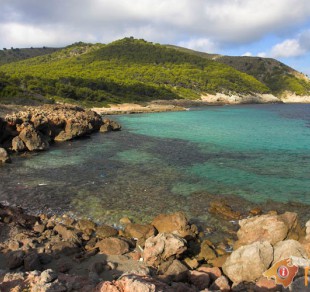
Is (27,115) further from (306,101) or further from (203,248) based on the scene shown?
(306,101)

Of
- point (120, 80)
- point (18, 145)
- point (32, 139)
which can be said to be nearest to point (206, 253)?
point (18, 145)

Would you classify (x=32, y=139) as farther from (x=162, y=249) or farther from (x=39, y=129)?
(x=162, y=249)

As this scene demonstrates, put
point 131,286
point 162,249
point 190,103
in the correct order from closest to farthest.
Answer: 1. point 131,286
2. point 162,249
3. point 190,103

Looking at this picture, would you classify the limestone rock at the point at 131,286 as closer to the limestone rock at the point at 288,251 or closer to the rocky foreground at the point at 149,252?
the rocky foreground at the point at 149,252

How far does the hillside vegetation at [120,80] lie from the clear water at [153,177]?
51.5 meters

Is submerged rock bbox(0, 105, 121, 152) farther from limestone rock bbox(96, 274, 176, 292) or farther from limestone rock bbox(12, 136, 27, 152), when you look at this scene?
limestone rock bbox(96, 274, 176, 292)

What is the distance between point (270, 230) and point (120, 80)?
12981 centimetres

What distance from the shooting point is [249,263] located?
12562 mm

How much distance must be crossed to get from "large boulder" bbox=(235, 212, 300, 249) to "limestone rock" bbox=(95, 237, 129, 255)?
5.64 metres

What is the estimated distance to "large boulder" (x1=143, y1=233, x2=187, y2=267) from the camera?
13.4 metres

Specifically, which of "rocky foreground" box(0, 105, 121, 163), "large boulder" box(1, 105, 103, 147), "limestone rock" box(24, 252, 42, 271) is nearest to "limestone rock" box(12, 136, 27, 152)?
"rocky foreground" box(0, 105, 121, 163)

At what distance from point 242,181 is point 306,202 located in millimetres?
5521

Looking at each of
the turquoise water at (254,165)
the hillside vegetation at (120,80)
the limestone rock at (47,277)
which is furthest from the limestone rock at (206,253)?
the hillside vegetation at (120,80)

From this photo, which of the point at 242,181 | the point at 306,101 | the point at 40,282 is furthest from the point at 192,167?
the point at 306,101
